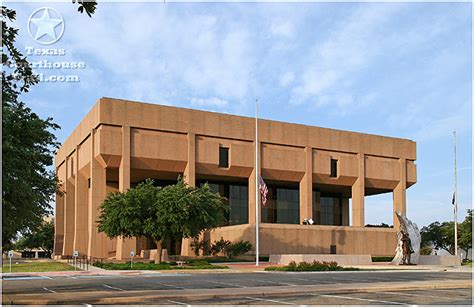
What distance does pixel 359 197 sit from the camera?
74500mm

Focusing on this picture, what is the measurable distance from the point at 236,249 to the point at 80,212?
20573 millimetres

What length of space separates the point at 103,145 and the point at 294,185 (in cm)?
2957

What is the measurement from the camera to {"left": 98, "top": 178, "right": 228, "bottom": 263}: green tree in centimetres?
4628

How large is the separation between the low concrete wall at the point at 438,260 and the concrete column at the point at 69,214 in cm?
4188

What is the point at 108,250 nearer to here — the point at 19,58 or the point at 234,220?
the point at 234,220

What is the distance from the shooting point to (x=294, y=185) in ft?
259

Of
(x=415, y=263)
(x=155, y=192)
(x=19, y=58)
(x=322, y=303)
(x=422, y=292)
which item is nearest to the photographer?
(x=19, y=58)

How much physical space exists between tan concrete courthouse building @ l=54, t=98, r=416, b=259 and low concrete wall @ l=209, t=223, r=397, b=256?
119 millimetres

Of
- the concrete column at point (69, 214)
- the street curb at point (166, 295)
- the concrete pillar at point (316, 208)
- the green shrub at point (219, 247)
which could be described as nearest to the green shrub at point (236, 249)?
the green shrub at point (219, 247)

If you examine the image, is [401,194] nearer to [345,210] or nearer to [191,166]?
[345,210]

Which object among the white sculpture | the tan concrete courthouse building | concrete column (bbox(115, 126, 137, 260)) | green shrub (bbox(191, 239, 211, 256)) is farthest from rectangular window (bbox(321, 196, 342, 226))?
concrete column (bbox(115, 126, 137, 260))

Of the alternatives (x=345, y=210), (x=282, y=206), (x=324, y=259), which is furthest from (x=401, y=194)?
(x=324, y=259)

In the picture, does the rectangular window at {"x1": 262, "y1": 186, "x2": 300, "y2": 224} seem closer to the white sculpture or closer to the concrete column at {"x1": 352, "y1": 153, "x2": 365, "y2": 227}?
the concrete column at {"x1": 352, "y1": 153, "x2": 365, "y2": 227}

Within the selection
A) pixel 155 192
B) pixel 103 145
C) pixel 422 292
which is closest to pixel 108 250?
pixel 103 145
